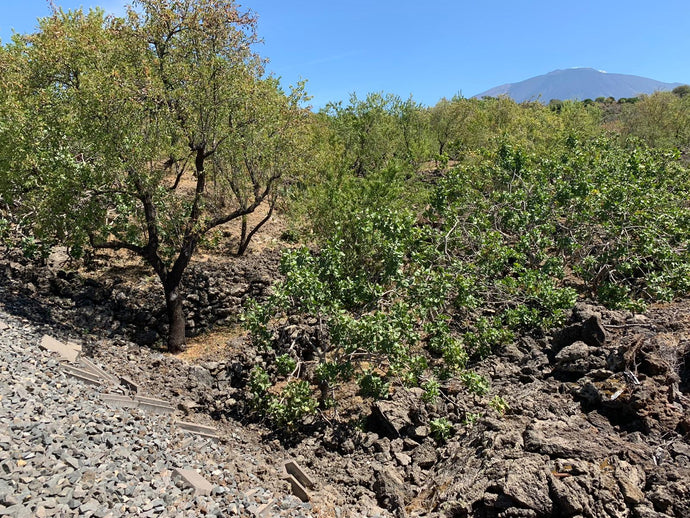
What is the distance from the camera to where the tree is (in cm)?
1084

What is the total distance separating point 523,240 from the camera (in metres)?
12.3

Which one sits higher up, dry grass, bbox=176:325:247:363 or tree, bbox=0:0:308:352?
tree, bbox=0:0:308:352

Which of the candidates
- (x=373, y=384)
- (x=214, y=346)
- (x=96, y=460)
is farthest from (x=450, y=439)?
(x=214, y=346)

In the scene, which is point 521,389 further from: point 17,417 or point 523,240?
point 17,417

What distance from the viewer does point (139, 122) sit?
11.4 m

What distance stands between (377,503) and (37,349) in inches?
288

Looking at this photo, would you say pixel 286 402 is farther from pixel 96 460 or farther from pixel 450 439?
pixel 96 460

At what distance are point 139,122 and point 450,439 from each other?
32.8 ft

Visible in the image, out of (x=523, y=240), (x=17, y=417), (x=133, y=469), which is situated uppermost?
(x=523, y=240)

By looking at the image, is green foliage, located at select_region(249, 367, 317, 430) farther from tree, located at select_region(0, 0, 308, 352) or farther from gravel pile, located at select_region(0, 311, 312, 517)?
tree, located at select_region(0, 0, 308, 352)

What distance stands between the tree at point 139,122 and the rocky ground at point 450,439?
298 cm

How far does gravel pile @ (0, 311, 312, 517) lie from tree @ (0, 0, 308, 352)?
4009 millimetres

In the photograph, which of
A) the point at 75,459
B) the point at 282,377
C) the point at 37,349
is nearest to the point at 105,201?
the point at 37,349

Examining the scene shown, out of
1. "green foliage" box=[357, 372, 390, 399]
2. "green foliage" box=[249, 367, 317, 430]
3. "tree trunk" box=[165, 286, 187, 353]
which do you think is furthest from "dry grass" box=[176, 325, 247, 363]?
"green foliage" box=[357, 372, 390, 399]
